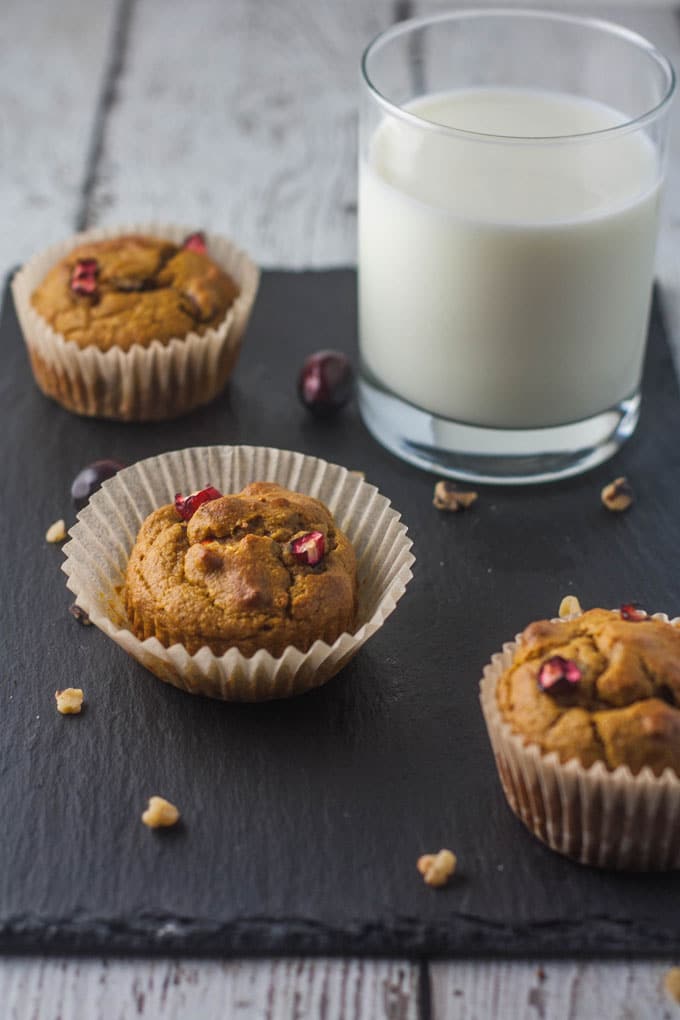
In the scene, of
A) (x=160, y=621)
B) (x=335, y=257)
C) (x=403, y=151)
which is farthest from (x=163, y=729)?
(x=335, y=257)

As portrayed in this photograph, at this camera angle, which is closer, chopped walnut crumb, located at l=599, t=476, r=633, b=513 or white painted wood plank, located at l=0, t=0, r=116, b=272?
chopped walnut crumb, located at l=599, t=476, r=633, b=513

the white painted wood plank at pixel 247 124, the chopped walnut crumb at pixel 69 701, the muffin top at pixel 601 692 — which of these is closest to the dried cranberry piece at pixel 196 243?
the white painted wood plank at pixel 247 124

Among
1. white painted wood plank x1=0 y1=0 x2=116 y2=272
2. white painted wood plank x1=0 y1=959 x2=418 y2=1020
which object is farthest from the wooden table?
white painted wood plank x1=0 y1=959 x2=418 y2=1020

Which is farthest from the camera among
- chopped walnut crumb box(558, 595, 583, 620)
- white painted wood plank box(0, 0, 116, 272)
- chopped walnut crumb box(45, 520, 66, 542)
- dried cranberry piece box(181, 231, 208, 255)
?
white painted wood plank box(0, 0, 116, 272)

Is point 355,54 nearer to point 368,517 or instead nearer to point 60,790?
point 368,517

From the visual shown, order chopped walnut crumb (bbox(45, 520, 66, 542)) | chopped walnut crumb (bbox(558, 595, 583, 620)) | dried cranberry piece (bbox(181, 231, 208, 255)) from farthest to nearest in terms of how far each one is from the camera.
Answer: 1. dried cranberry piece (bbox(181, 231, 208, 255))
2. chopped walnut crumb (bbox(45, 520, 66, 542))
3. chopped walnut crumb (bbox(558, 595, 583, 620))

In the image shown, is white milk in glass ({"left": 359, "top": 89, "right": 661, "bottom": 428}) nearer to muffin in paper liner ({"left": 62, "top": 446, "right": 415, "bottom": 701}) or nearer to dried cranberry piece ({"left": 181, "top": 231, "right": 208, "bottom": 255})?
muffin in paper liner ({"left": 62, "top": 446, "right": 415, "bottom": 701})
